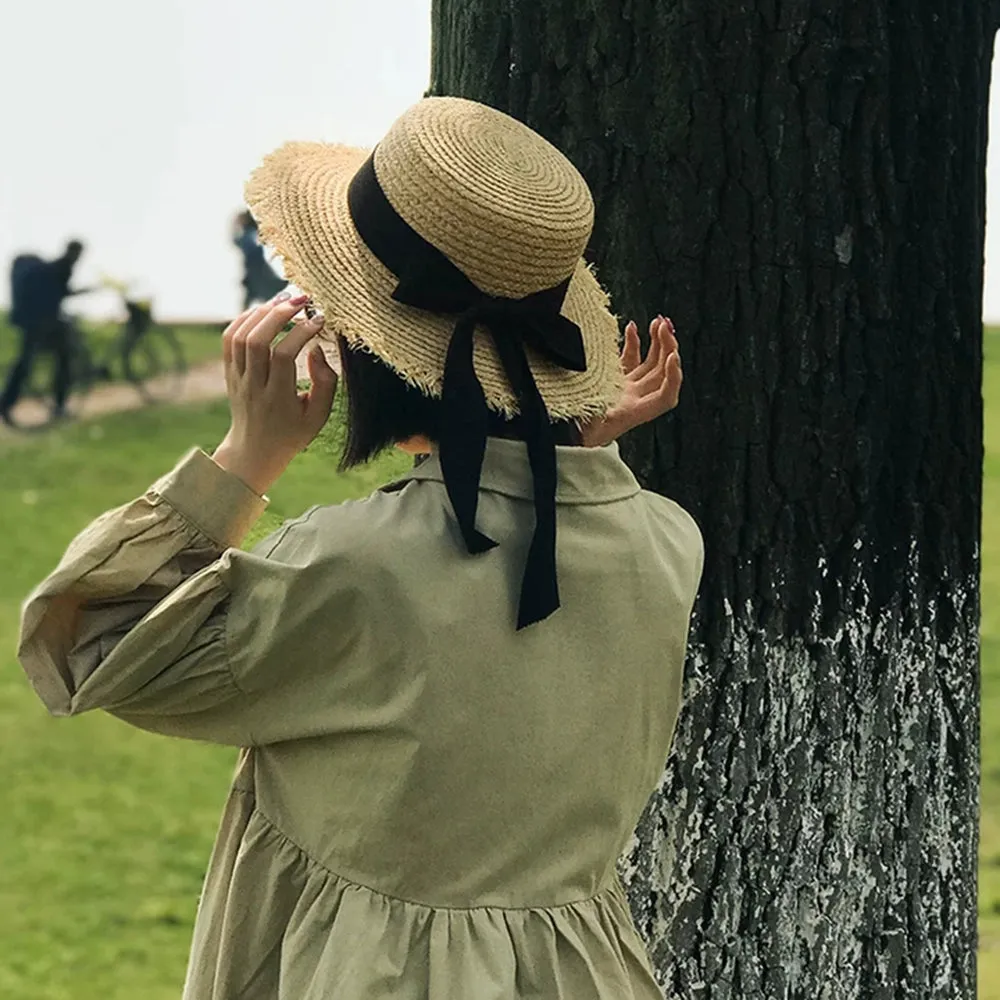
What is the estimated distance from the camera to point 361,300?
1.56 m

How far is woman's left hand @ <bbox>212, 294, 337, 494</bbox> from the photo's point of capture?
1566 mm

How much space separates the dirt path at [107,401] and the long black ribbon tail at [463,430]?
9.35 metres

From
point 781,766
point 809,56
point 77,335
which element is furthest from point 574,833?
point 77,335

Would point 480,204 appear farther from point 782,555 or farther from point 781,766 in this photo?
point 781,766

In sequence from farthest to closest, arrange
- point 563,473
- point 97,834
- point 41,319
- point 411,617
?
point 41,319
point 97,834
point 563,473
point 411,617

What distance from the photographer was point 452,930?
1545mm

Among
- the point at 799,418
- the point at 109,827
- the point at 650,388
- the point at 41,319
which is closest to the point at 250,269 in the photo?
the point at 41,319

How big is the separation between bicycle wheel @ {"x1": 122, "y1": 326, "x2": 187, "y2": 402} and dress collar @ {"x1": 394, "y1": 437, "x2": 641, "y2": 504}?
934 cm

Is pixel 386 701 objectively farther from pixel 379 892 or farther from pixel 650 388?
pixel 650 388

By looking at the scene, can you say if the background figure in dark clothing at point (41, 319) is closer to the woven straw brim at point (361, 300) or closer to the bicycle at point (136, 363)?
the bicycle at point (136, 363)

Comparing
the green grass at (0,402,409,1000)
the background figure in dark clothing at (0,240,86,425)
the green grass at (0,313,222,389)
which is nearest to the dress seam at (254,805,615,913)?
the green grass at (0,402,409,1000)

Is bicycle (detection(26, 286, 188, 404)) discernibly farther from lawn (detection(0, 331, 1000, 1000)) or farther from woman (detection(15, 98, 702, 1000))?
woman (detection(15, 98, 702, 1000))

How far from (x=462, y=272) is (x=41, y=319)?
9364 millimetres

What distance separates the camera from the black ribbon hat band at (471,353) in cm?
151
